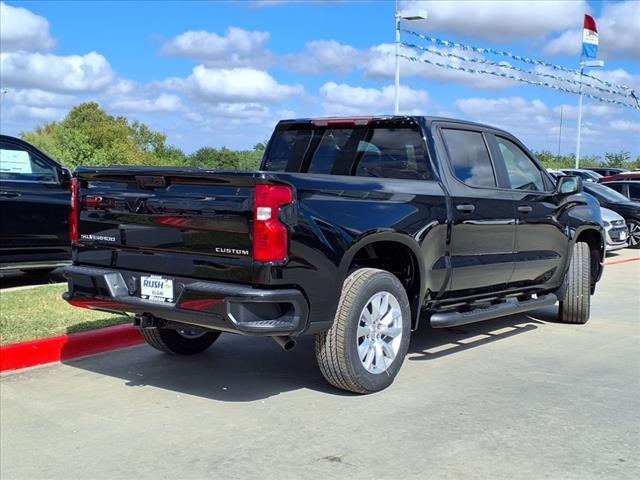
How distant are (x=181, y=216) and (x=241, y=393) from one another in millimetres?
1420

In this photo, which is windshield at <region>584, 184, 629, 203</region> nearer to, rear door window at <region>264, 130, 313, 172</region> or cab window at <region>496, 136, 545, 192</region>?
cab window at <region>496, 136, 545, 192</region>

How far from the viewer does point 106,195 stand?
5.21 metres

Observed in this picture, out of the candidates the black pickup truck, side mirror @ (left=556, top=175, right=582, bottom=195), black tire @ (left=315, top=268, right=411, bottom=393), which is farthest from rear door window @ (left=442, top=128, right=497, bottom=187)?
black tire @ (left=315, top=268, right=411, bottom=393)

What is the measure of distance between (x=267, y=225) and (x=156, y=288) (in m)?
0.98

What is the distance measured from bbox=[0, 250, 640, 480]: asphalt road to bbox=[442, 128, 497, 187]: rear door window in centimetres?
155

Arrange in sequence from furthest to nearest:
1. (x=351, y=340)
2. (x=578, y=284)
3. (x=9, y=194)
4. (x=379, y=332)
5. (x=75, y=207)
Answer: (x=9, y=194), (x=578, y=284), (x=75, y=207), (x=379, y=332), (x=351, y=340)

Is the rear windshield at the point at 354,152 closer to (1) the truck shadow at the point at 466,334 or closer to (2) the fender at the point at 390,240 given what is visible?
(2) the fender at the point at 390,240

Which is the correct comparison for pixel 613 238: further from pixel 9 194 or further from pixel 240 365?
pixel 9 194

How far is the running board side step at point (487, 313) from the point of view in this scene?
566cm

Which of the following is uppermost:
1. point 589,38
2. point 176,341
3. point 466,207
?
point 589,38

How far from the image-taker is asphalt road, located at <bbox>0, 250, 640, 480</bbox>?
3.98m

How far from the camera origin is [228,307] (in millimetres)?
4410

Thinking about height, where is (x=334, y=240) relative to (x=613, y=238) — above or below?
above

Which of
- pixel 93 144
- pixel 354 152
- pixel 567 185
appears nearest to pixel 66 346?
pixel 354 152
